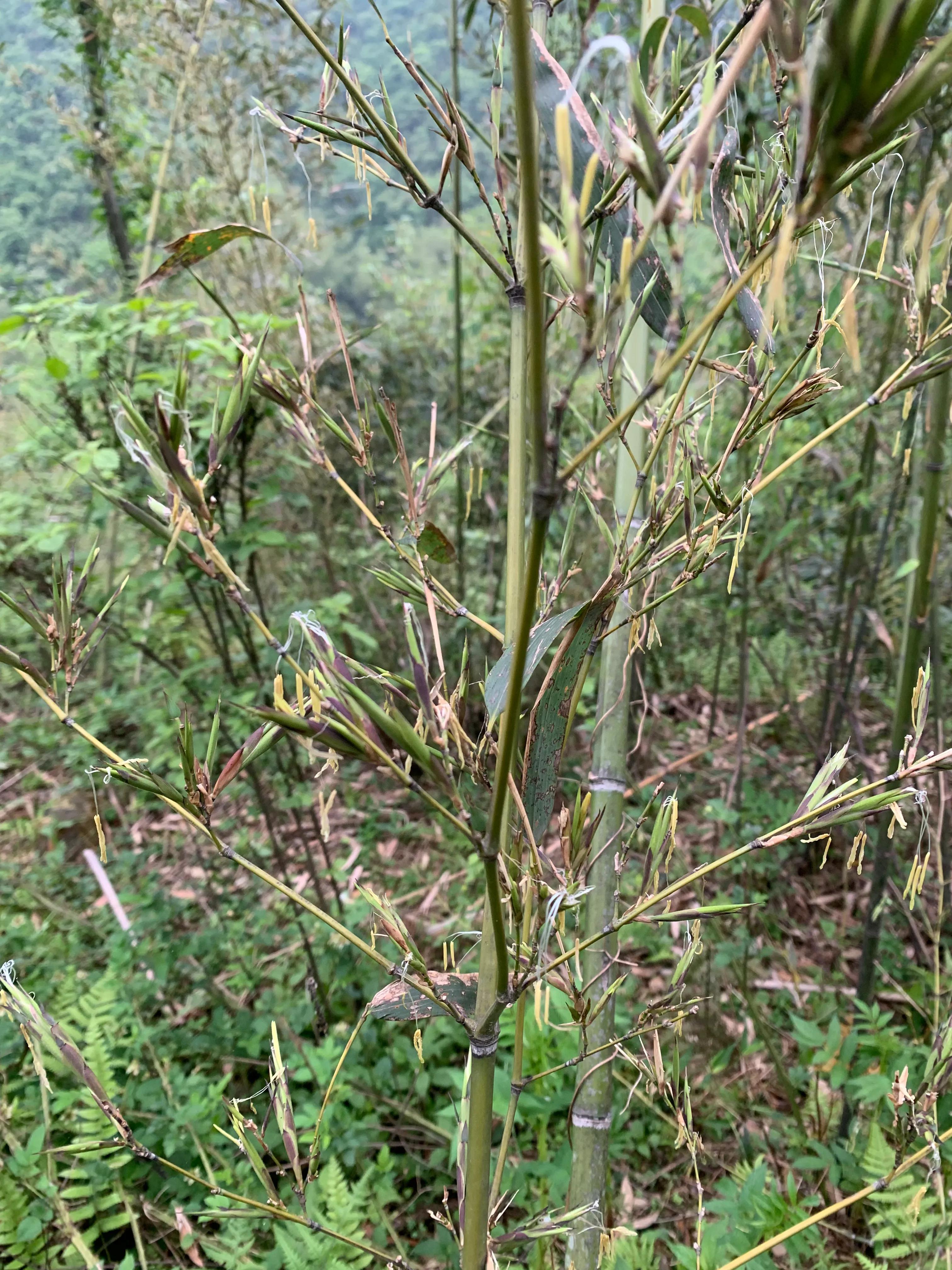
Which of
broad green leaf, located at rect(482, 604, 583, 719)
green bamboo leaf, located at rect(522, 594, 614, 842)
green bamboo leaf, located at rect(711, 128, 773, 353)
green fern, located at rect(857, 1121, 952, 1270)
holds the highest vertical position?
green bamboo leaf, located at rect(711, 128, 773, 353)

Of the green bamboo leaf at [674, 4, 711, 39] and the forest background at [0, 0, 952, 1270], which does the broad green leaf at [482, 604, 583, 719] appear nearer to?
the forest background at [0, 0, 952, 1270]

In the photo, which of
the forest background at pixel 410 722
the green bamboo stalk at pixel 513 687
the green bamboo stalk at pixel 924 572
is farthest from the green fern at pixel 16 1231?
the green bamboo stalk at pixel 924 572

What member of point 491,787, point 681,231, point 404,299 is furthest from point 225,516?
point 404,299

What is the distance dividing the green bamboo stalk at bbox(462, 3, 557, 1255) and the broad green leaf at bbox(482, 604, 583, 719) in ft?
0.06

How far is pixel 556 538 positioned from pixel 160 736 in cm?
151

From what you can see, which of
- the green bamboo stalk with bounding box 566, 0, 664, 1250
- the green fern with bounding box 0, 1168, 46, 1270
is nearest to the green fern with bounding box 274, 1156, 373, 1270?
the green fern with bounding box 0, 1168, 46, 1270

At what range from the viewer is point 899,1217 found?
929mm

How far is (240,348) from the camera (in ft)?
1.49

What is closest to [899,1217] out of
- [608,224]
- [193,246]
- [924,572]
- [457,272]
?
[924,572]

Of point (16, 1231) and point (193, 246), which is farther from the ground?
point (193, 246)

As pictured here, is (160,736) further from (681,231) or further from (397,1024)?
(681,231)

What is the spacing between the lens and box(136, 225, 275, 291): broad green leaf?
0.50m

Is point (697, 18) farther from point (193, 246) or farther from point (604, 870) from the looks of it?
point (604, 870)

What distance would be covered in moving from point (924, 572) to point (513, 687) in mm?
1053
